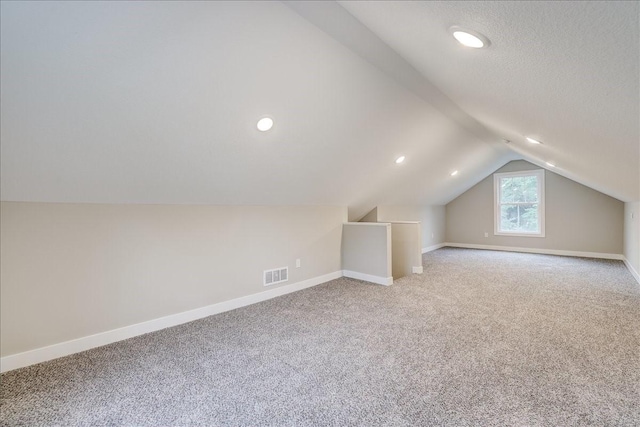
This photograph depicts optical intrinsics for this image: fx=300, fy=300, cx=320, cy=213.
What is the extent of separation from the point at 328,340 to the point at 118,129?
220 centimetres

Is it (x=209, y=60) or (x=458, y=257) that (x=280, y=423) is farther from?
(x=458, y=257)

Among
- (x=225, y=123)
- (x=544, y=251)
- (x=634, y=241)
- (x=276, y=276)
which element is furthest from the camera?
(x=544, y=251)

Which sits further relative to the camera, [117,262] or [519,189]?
[519,189]

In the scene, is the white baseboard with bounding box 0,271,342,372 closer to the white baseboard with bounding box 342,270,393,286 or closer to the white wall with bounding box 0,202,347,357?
the white wall with bounding box 0,202,347,357

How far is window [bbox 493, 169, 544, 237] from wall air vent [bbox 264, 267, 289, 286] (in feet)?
19.3

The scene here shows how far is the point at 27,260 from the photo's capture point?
2.15 m

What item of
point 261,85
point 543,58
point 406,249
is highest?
point 261,85

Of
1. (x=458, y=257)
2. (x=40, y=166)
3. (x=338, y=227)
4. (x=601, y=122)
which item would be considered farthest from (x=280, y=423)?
(x=458, y=257)

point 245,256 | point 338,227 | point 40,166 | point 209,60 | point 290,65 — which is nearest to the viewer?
point 209,60

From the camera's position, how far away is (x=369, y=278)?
4.39 metres

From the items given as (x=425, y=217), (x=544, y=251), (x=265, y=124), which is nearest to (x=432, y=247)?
(x=425, y=217)

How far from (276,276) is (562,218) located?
6477mm

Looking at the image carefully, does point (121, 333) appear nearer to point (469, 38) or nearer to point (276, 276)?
point (276, 276)

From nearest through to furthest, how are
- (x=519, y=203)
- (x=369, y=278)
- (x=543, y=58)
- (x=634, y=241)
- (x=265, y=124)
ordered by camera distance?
(x=543, y=58), (x=265, y=124), (x=369, y=278), (x=634, y=241), (x=519, y=203)
